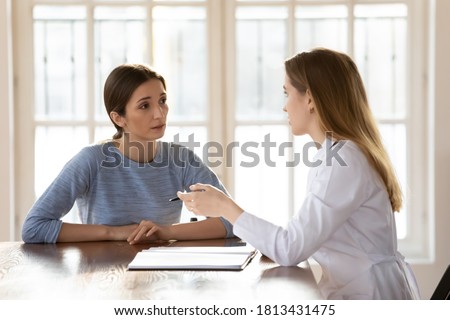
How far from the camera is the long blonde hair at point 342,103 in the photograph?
Result: 7.41 feet

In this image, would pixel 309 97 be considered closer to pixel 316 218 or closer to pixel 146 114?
pixel 316 218

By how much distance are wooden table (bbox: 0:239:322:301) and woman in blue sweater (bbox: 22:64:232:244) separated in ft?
0.81

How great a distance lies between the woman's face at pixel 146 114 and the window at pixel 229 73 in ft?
4.13

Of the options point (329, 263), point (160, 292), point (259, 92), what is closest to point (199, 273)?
point (160, 292)

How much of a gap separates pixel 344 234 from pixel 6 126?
2427 mm

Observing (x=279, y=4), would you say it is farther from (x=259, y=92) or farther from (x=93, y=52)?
(x=93, y=52)

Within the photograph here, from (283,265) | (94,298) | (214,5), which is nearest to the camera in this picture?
(94,298)

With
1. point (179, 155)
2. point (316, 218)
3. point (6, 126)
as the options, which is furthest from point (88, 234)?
point (6, 126)

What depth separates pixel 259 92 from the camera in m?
4.26

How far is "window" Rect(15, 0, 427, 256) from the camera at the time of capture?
4207 mm

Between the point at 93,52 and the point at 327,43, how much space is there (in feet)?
4.13

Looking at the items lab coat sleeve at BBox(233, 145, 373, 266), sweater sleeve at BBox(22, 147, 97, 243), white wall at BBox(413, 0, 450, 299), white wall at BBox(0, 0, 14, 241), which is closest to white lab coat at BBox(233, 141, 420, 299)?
lab coat sleeve at BBox(233, 145, 373, 266)

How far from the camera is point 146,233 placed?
2.56 metres

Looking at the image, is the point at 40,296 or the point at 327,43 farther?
the point at 327,43
